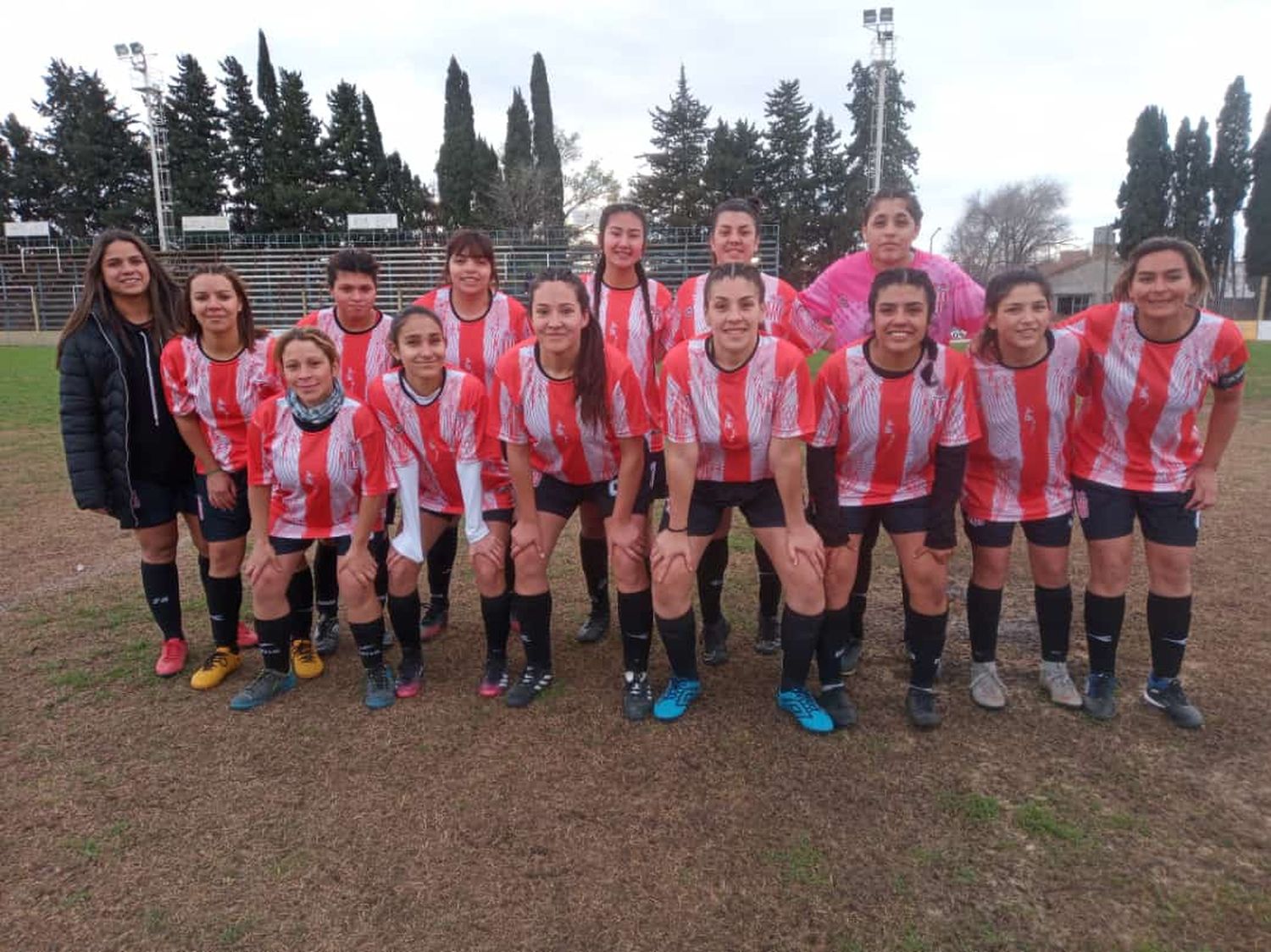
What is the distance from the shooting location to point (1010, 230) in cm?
5512

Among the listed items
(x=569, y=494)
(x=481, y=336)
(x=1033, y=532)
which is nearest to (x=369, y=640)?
(x=569, y=494)

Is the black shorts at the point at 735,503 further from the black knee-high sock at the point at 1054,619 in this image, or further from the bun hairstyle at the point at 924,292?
the black knee-high sock at the point at 1054,619

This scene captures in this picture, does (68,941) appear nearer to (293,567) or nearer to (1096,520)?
(293,567)

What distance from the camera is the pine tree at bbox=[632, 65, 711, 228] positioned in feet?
144

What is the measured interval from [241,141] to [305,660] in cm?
4671

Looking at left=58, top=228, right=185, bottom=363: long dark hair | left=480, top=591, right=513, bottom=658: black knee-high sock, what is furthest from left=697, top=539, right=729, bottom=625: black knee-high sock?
left=58, top=228, right=185, bottom=363: long dark hair

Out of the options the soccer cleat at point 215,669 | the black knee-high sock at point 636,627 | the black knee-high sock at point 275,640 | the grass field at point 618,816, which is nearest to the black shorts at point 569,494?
the black knee-high sock at point 636,627

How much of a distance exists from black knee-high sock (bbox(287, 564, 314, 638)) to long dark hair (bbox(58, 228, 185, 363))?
1282 mm

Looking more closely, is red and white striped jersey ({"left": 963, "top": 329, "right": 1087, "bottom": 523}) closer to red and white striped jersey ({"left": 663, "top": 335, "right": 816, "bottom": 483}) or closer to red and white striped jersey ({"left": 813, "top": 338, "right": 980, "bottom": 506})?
red and white striped jersey ({"left": 813, "top": 338, "right": 980, "bottom": 506})

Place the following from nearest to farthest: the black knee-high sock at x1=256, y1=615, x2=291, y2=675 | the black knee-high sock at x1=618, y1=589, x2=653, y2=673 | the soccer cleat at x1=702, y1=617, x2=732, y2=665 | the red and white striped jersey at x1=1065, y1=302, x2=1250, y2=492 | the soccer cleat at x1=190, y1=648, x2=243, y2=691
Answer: the red and white striped jersey at x1=1065, y1=302, x2=1250, y2=492, the black knee-high sock at x1=618, y1=589, x2=653, y2=673, the black knee-high sock at x1=256, y1=615, x2=291, y2=675, the soccer cleat at x1=190, y1=648, x2=243, y2=691, the soccer cleat at x1=702, y1=617, x2=732, y2=665

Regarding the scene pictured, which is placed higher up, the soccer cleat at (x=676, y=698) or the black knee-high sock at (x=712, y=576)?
the black knee-high sock at (x=712, y=576)

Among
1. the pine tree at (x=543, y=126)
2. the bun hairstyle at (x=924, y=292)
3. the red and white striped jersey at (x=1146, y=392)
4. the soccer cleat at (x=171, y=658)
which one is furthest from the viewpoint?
the pine tree at (x=543, y=126)

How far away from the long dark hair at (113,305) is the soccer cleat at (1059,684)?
14.3 ft

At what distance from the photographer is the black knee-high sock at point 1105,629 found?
3408mm
